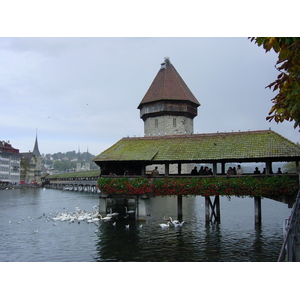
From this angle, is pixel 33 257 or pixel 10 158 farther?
pixel 10 158

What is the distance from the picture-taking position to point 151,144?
81.9 ft

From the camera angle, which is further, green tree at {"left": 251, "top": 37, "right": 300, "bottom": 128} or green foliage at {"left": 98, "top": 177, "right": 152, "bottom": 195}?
green foliage at {"left": 98, "top": 177, "right": 152, "bottom": 195}

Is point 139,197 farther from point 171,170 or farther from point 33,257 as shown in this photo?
point 171,170

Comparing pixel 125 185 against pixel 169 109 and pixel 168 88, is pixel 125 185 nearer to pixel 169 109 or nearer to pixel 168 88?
pixel 169 109

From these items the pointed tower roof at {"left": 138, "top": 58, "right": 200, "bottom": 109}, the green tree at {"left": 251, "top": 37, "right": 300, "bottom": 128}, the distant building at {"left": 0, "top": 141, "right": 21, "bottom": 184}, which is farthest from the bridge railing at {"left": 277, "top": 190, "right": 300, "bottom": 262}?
the distant building at {"left": 0, "top": 141, "right": 21, "bottom": 184}

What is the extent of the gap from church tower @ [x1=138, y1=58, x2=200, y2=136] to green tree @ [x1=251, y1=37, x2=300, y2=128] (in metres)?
48.4

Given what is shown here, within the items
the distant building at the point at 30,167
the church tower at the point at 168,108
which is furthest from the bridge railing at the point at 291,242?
the distant building at the point at 30,167

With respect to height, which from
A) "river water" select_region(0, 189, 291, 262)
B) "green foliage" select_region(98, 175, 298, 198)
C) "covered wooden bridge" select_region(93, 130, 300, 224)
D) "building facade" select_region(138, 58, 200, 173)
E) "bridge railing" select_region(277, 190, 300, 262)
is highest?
"building facade" select_region(138, 58, 200, 173)

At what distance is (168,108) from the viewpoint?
59.0 meters

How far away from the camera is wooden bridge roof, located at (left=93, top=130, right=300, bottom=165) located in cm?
2050

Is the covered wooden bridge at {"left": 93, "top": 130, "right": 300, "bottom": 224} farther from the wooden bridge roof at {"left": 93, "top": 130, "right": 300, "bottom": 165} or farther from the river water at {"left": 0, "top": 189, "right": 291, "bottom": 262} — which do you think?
the river water at {"left": 0, "top": 189, "right": 291, "bottom": 262}

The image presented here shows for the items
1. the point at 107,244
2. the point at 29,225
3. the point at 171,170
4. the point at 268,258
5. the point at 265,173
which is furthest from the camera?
the point at 171,170

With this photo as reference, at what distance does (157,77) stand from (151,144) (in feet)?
136
